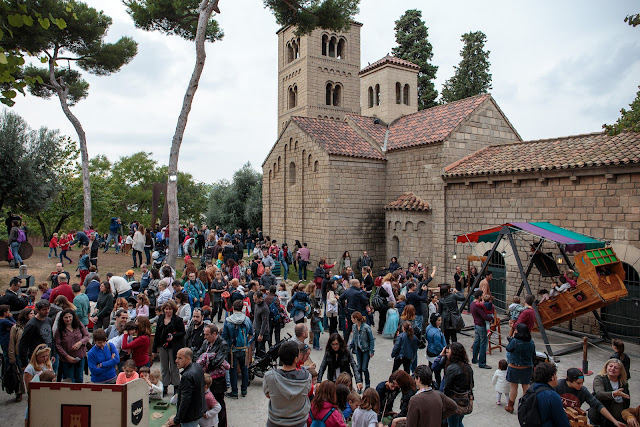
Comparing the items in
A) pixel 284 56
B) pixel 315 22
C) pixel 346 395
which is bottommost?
pixel 346 395

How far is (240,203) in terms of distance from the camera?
31.0m

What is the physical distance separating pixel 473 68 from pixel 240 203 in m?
20.9

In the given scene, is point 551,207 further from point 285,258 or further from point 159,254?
point 159,254

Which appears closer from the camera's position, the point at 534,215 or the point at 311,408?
the point at 311,408

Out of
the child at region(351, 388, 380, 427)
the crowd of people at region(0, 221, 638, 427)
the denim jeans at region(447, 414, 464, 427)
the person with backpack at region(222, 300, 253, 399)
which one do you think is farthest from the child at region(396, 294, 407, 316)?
the child at region(351, 388, 380, 427)

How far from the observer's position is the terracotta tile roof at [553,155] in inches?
480

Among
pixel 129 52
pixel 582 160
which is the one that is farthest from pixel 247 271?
pixel 129 52

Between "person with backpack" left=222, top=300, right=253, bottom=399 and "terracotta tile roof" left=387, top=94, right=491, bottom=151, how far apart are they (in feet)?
41.3

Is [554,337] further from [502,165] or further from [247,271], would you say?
[247,271]

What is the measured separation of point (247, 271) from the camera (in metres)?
13.4

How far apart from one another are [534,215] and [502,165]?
220 cm

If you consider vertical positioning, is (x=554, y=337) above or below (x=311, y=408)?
below

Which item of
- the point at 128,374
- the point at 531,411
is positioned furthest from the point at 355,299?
the point at 531,411

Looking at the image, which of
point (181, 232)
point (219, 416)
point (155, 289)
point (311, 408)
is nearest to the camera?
point (311, 408)
